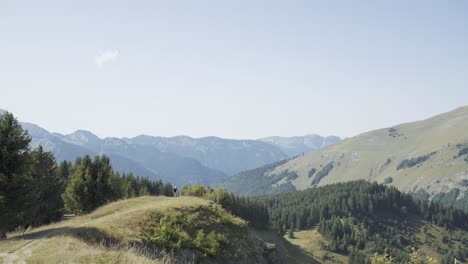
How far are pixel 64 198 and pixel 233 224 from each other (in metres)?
41.4

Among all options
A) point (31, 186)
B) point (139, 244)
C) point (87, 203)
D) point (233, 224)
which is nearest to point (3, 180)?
point (31, 186)

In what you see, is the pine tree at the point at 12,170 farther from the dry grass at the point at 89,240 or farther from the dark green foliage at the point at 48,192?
the dark green foliage at the point at 48,192

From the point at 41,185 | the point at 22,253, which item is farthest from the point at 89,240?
the point at 41,185

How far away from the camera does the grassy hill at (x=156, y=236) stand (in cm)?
2541

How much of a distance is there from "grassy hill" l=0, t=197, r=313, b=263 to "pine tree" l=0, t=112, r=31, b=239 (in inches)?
153

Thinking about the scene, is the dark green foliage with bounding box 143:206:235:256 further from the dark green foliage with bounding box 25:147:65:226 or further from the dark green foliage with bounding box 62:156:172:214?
the dark green foliage with bounding box 25:147:65:226

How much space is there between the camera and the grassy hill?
25406 mm

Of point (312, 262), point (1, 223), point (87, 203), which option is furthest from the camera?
point (312, 262)

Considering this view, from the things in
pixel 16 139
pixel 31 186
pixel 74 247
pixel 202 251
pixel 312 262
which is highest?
pixel 16 139

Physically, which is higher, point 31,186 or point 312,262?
point 31,186

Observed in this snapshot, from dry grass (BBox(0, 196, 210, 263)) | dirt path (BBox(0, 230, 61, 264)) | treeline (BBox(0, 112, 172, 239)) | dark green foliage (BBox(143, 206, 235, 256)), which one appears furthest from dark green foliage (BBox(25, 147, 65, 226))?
dirt path (BBox(0, 230, 61, 264))

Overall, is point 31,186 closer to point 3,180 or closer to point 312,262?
point 3,180

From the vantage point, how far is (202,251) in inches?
1363

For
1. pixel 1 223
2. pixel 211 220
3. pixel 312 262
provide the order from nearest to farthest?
pixel 1 223, pixel 211 220, pixel 312 262
